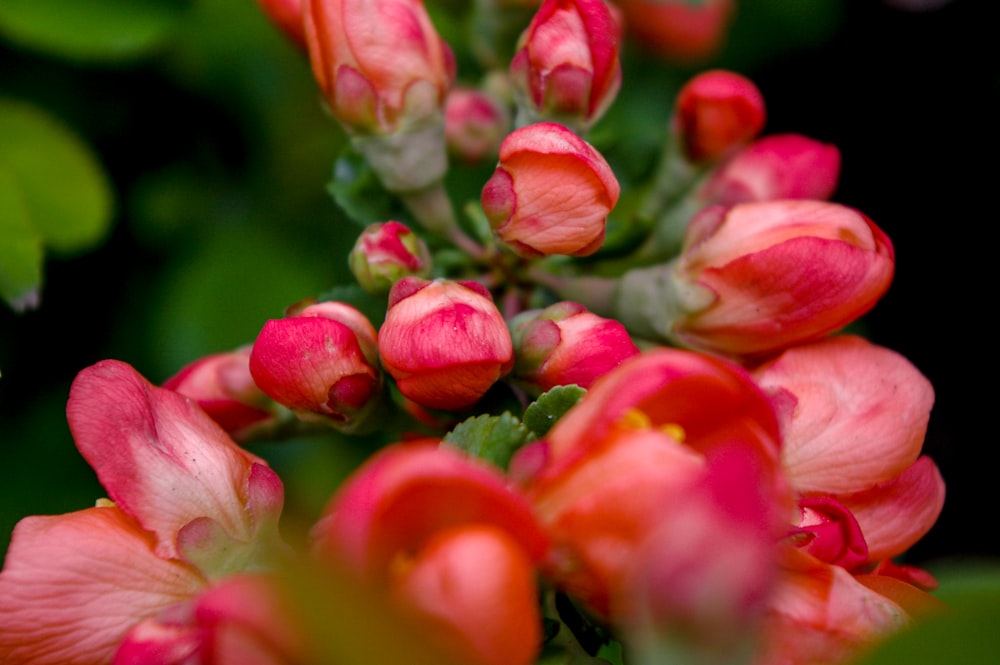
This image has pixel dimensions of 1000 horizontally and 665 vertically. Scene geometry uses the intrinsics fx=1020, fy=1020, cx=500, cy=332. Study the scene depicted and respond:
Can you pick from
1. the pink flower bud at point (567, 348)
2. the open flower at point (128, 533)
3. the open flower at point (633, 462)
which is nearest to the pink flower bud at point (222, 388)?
the open flower at point (128, 533)

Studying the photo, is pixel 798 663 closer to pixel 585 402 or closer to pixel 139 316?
pixel 585 402

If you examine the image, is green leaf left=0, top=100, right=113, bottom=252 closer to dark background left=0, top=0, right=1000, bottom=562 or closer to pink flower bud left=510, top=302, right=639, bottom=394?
dark background left=0, top=0, right=1000, bottom=562

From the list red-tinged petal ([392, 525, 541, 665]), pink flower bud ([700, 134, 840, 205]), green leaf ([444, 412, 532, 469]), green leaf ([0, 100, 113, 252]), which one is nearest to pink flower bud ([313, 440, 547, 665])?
red-tinged petal ([392, 525, 541, 665])

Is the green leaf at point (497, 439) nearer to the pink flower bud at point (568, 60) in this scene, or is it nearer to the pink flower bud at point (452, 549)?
the pink flower bud at point (452, 549)

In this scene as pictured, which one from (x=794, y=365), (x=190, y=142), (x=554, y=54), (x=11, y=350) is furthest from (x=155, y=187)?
(x=794, y=365)

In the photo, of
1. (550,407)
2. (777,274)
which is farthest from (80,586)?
(777,274)

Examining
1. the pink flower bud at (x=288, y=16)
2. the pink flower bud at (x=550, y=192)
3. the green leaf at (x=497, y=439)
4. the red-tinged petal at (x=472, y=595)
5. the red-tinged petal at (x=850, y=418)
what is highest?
the pink flower bud at (x=288, y=16)
